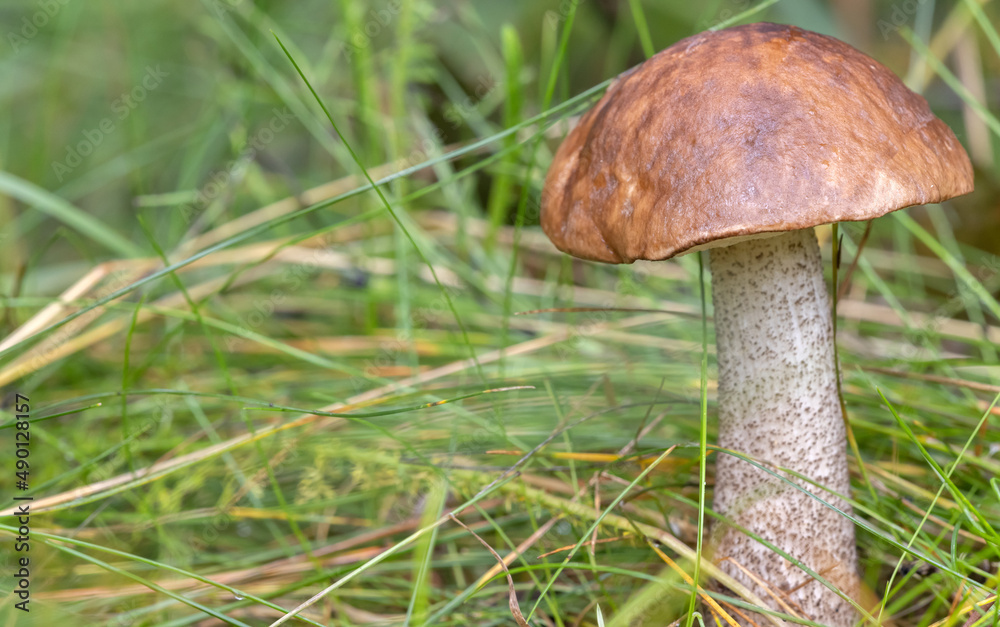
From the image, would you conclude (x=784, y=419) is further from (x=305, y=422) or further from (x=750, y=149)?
(x=305, y=422)

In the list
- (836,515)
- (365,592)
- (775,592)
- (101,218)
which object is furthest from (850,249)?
(101,218)

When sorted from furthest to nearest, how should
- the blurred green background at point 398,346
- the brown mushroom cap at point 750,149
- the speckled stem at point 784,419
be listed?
the blurred green background at point 398,346
the speckled stem at point 784,419
the brown mushroom cap at point 750,149

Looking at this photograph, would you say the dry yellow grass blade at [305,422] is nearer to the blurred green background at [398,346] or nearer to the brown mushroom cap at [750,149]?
the blurred green background at [398,346]

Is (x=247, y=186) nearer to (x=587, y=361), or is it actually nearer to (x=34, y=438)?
(x=34, y=438)

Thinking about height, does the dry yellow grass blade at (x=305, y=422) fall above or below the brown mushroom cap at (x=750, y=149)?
below

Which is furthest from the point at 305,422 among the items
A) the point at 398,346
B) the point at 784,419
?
the point at 784,419

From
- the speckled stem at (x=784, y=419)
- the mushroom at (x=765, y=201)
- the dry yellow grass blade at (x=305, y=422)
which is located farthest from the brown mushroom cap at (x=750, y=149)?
the dry yellow grass blade at (x=305, y=422)
